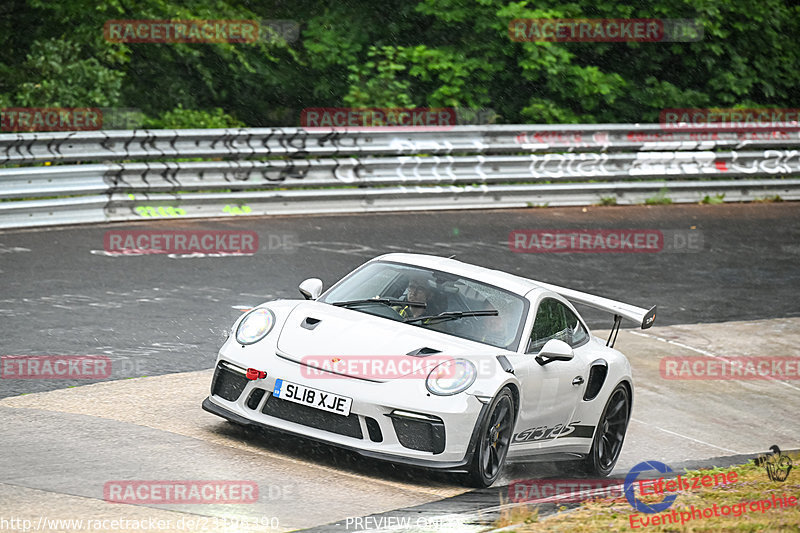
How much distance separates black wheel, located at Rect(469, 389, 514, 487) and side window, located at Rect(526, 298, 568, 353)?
0.57m

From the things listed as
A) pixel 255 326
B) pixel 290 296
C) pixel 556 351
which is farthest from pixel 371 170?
pixel 556 351

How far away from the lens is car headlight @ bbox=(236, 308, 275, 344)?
767 centimetres

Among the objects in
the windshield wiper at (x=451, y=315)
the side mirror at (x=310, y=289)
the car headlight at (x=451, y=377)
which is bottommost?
the car headlight at (x=451, y=377)

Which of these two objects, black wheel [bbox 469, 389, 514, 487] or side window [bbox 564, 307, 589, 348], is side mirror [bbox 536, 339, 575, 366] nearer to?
black wheel [bbox 469, 389, 514, 487]

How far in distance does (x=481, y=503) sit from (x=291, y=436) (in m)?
1.18

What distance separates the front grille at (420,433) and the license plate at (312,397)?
11.8 inches

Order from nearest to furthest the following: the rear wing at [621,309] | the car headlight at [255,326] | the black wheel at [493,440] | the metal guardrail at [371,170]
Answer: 1. the black wheel at [493,440]
2. the car headlight at [255,326]
3. the rear wing at [621,309]
4. the metal guardrail at [371,170]

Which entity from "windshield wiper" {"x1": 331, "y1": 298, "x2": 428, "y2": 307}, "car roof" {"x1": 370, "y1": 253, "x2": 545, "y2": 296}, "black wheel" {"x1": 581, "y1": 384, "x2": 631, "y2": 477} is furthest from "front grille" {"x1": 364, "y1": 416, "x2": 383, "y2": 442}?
"black wheel" {"x1": 581, "y1": 384, "x2": 631, "y2": 477}

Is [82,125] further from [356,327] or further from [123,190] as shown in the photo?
[356,327]

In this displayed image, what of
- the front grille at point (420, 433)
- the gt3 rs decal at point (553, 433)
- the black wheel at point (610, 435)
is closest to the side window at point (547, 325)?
the gt3 rs decal at point (553, 433)

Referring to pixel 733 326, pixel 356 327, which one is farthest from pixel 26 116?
pixel 356 327

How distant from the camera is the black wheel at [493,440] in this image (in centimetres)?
721

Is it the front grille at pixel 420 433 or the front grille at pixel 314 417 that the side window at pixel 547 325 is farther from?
the front grille at pixel 314 417

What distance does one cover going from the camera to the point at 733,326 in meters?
13.2
